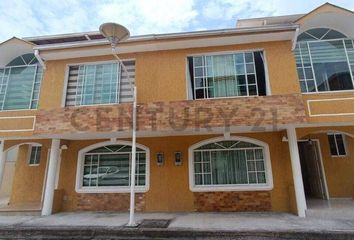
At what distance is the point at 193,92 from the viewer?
9359 millimetres

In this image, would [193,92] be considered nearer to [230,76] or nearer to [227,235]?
[230,76]

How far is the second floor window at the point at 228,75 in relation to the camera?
909 cm

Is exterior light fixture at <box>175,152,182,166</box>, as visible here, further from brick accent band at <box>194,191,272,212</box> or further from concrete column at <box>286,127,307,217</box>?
concrete column at <box>286,127,307,217</box>

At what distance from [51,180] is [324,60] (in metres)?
12.2

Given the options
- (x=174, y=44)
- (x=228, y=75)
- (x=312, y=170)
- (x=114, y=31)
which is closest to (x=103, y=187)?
(x=114, y=31)

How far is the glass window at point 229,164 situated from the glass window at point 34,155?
8.39 metres

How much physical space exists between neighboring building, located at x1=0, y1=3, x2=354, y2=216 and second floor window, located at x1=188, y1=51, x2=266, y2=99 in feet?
0.14

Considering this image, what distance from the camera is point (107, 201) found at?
9.75m

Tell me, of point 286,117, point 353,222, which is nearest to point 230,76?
point 286,117

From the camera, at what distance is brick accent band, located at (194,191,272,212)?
29.3ft

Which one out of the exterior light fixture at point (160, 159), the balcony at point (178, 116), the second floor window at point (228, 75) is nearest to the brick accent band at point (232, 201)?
the exterior light fixture at point (160, 159)

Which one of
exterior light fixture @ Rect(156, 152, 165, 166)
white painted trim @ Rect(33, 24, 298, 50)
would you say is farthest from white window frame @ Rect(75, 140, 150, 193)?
white painted trim @ Rect(33, 24, 298, 50)

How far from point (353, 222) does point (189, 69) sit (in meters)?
7.71

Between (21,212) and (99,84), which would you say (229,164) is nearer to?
(99,84)
